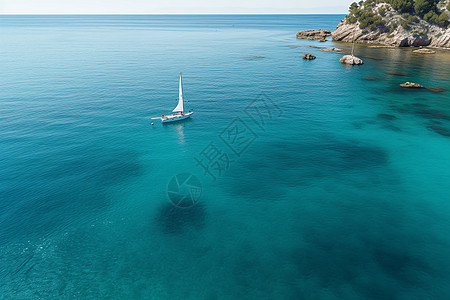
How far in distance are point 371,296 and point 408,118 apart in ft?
219

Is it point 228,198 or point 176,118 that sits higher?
point 176,118

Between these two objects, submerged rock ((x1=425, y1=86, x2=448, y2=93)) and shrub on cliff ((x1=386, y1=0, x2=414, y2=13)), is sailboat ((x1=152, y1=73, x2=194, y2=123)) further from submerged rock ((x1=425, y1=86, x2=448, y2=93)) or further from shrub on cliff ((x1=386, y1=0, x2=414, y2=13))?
shrub on cliff ((x1=386, y1=0, x2=414, y2=13))

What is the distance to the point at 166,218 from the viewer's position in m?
41.7

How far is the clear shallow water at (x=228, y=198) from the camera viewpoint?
32.1m

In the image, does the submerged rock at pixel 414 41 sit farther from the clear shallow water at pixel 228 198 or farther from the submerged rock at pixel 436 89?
the clear shallow water at pixel 228 198

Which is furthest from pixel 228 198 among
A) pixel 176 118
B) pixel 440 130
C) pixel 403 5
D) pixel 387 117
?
pixel 403 5

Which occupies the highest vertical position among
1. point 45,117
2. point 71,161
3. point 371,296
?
point 45,117

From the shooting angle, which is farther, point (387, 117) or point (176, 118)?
point (387, 117)

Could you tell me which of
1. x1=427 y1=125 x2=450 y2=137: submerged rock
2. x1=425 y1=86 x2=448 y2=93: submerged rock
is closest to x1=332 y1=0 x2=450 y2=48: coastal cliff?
x1=425 y1=86 x2=448 y2=93: submerged rock

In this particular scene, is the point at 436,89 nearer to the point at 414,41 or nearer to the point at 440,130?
the point at 440,130

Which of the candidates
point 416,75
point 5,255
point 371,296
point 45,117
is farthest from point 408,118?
point 45,117

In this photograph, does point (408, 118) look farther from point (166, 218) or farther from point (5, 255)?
point (5, 255)

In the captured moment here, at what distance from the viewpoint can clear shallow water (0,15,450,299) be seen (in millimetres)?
32062

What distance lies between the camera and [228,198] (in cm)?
4634
